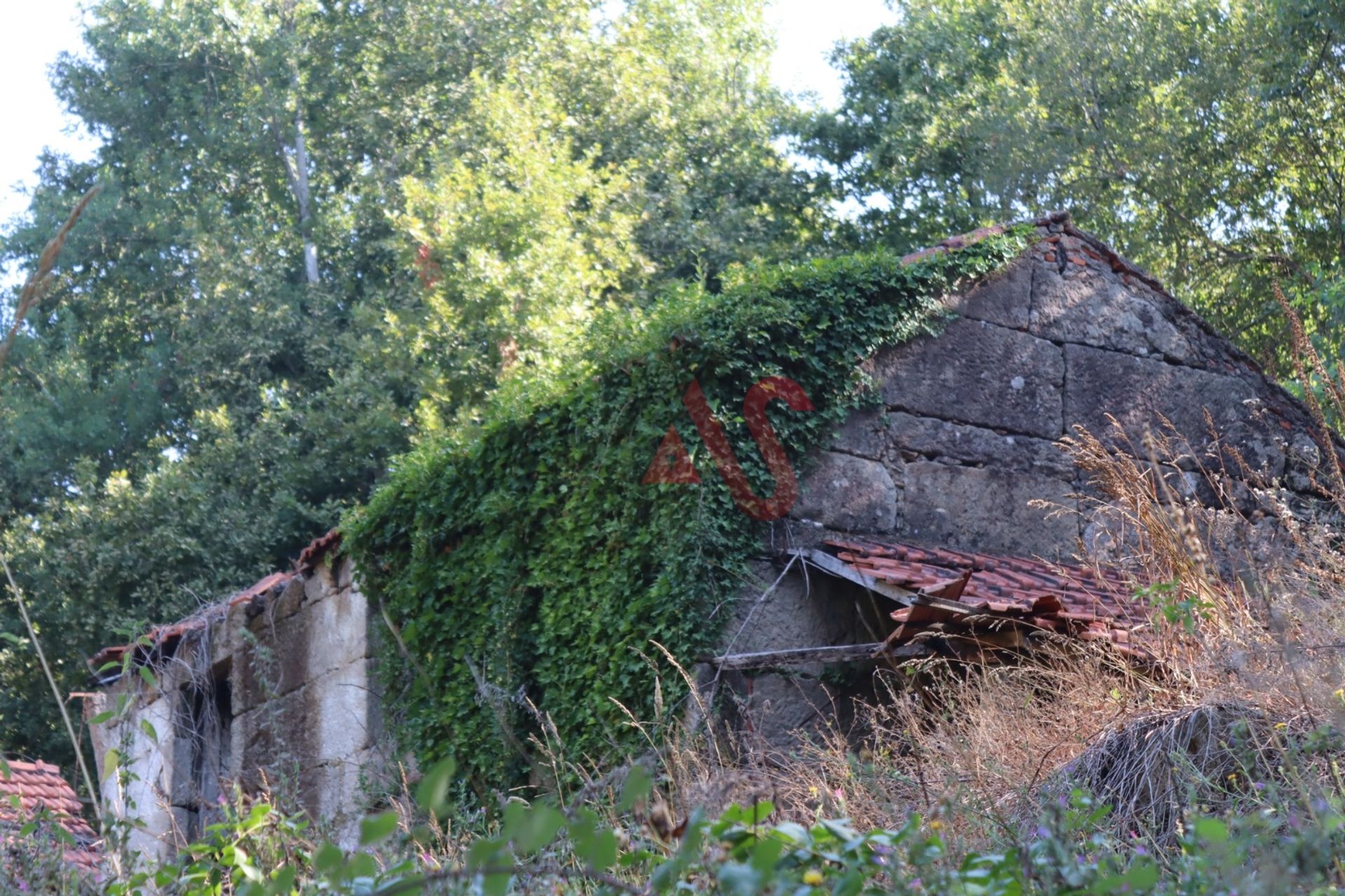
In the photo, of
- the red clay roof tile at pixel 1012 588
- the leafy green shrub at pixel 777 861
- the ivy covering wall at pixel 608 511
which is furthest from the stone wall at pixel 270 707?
the leafy green shrub at pixel 777 861

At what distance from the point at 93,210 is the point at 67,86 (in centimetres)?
351

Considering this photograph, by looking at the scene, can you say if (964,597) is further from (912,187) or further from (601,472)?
(912,187)

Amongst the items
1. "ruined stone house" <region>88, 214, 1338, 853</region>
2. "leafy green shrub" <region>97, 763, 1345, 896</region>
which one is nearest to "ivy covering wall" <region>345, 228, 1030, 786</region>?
"ruined stone house" <region>88, 214, 1338, 853</region>

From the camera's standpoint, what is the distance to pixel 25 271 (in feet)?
75.7

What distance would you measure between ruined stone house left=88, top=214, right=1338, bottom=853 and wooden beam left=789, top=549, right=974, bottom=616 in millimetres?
11

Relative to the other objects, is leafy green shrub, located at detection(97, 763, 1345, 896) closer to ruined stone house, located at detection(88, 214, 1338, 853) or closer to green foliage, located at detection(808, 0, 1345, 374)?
ruined stone house, located at detection(88, 214, 1338, 853)

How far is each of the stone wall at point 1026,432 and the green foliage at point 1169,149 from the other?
6.46 m

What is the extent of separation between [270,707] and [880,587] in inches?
220

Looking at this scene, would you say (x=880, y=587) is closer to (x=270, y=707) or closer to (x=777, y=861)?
(x=777, y=861)

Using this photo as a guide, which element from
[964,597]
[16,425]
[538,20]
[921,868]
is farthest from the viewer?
[538,20]

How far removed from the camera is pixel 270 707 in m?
10.3

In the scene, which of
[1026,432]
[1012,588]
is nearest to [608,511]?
[1012,588]

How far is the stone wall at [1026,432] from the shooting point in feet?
23.8

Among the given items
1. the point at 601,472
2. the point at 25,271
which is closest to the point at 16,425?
the point at 25,271
